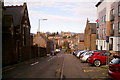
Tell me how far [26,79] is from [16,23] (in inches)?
1006

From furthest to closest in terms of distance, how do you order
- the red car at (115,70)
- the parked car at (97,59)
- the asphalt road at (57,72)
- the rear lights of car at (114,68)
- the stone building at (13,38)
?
1. the stone building at (13,38)
2. the parked car at (97,59)
3. the asphalt road at (57,72)
4. the rear lights of car at (114,68)
5. the red car at (115,70)

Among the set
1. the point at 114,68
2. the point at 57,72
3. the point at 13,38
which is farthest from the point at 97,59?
the point at 13,38

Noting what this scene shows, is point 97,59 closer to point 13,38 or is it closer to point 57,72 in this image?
point 57,72

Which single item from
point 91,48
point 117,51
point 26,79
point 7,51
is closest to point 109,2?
point 117,51

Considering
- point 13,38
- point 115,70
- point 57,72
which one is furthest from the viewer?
point 13,38

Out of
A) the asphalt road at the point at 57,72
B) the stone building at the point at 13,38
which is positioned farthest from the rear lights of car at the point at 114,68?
the stone building at the point at 13,38

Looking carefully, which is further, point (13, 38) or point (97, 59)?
point (13, 38)

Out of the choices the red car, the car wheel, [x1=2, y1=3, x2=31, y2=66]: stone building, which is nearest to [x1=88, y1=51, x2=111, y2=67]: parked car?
the car wheel

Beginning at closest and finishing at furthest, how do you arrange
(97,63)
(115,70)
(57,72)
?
1. (115,70)
2. (57,72)
3. (97,63)

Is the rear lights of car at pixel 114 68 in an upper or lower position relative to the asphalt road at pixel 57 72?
upper

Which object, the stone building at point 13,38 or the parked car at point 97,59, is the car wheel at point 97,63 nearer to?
the parked car at point 97,59

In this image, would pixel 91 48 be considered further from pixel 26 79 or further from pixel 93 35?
pixel 26 79

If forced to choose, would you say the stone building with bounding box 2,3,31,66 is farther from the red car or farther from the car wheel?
the red car

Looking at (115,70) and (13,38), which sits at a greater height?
(13,38)
